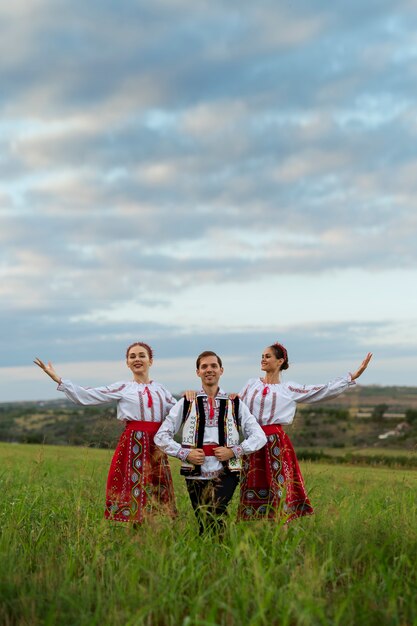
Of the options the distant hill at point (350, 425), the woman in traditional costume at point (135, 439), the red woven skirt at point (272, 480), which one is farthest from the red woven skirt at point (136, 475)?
the distant hill at point (350, 425)

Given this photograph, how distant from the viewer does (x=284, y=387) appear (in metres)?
6.86

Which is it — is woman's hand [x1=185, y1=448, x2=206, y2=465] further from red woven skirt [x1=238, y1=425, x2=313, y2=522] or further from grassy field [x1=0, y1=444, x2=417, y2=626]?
red woven skirt [x1=238, y1=425, x2=313, y2=522]

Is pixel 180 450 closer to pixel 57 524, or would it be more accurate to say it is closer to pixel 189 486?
pixel 189 486

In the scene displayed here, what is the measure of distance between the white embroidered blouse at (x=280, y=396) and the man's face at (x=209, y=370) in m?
0.73

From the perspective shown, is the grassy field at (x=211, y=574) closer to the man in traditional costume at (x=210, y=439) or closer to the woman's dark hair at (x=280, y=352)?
the man in traditional costume at (x=210, y=439)

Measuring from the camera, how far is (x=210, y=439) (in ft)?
19.8

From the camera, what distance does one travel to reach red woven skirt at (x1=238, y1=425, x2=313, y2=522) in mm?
6598

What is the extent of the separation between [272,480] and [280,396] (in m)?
0.75

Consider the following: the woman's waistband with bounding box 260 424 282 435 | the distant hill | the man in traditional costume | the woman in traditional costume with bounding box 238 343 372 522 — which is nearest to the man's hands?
the man in traditional costume

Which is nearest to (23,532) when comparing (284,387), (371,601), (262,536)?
(262,536)

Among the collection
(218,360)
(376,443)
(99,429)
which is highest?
(218,360)

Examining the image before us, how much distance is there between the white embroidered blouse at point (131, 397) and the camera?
22.2 feet

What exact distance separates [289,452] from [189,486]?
111cm

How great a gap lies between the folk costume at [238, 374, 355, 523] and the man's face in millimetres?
737
